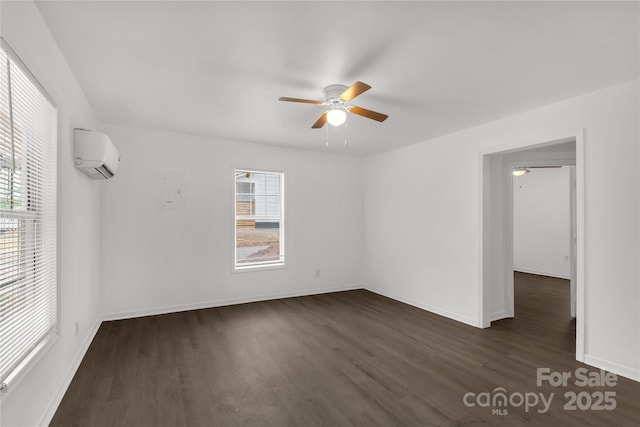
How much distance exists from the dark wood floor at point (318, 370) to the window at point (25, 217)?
82 centimetres

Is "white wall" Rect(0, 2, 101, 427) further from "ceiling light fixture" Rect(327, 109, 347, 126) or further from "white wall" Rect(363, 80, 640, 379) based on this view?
"white wall" Rect(363, 80, 640, 379)

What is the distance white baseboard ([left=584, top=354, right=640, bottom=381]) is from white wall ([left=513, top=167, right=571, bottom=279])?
16.2 feet

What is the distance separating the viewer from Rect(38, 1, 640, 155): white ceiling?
183 centimetres

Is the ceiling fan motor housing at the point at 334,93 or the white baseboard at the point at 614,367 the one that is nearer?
the white baseboard at the point at 614,367

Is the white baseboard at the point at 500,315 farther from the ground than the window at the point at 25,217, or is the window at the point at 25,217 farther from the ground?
the window at the point at 25,217

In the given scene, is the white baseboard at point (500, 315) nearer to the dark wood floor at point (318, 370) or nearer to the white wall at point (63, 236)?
the dark wood floor at point (318, 370)

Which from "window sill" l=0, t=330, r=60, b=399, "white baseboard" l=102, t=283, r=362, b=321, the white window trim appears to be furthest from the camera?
the white window trim

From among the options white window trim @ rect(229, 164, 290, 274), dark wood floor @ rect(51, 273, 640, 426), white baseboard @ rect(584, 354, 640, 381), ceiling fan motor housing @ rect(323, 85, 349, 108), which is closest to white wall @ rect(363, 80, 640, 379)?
white baseboard @ rect(584, 354, 640, 381)

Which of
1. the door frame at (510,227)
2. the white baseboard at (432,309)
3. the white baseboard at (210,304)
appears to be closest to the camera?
the door frame at (510,227)

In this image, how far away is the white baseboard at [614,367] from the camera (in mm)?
2637

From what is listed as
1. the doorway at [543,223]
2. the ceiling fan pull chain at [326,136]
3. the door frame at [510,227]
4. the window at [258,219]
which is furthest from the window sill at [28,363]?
the doorway at [543,223]

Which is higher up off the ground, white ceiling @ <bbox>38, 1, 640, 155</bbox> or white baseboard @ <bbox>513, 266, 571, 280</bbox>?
white ceiling @ <bbox>38, 1, 640, 155</bbox>

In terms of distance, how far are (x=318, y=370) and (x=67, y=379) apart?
201 centimetres

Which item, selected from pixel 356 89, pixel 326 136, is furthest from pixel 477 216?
pixel 356 89
